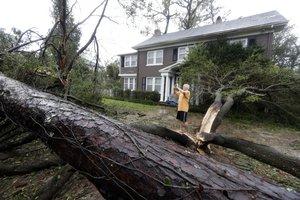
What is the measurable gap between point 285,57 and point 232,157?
28.4 metres

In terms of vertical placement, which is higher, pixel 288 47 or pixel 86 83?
pixel 288 47

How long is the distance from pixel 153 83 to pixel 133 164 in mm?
18881

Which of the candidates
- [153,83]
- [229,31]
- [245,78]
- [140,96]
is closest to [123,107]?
[245,78]

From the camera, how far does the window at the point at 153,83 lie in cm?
1962

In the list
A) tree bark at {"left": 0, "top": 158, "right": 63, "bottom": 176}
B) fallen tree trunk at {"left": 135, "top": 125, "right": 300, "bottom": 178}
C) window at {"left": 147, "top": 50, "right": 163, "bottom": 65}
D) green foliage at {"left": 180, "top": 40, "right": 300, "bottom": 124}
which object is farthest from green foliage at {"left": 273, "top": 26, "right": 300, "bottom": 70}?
tree bark at {"left": 0, "top": 158, "right": 63, "bottom": 176}

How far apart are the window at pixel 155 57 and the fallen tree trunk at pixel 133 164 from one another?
18.2 m

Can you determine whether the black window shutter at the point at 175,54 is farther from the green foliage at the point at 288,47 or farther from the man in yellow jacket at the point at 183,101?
the green foliage at the point at 288,47

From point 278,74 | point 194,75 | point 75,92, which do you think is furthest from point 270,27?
point 75,92

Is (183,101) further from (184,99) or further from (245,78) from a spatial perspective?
(245,78)

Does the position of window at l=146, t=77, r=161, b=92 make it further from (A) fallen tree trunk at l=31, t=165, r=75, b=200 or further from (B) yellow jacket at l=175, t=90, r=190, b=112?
(A) fallen tree trunk at l=31, t=165, r=75, b=200

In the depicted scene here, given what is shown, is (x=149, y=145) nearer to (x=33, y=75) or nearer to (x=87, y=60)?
(x=33, y=75)

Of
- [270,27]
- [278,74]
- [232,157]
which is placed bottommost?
[232,157]

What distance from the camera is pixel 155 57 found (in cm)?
2008

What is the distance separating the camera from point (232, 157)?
491 cm
